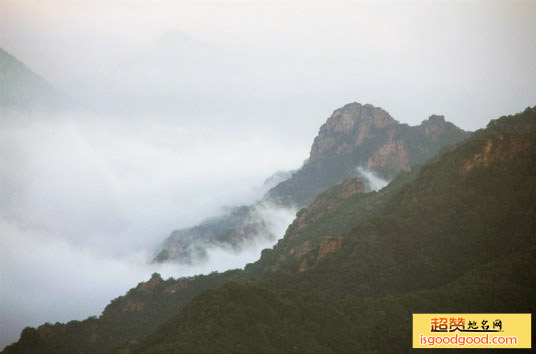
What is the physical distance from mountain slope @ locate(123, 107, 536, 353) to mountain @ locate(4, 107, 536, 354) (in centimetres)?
28

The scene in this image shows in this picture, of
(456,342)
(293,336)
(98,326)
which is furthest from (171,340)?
(98,326)

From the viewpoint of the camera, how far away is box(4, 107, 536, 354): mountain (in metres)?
107

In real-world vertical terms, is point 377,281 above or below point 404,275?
below

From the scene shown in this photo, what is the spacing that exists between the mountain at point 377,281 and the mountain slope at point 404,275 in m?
0.28

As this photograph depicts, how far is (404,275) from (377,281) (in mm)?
6216

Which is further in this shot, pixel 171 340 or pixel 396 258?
pixel 396 258

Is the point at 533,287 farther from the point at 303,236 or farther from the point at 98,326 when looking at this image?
the point at 98,326

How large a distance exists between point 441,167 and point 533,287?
58432 mm

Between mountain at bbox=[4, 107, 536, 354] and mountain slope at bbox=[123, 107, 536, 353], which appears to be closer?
mountain slope at bbox=[123, 107, 536, 353]

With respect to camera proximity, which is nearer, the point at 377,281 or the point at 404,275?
the point at 404,275

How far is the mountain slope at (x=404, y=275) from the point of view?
10600cm

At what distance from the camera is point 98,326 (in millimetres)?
164375

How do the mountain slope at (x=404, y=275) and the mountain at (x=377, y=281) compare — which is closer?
the mountain slope at (x=404, y=275)

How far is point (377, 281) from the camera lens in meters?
134
